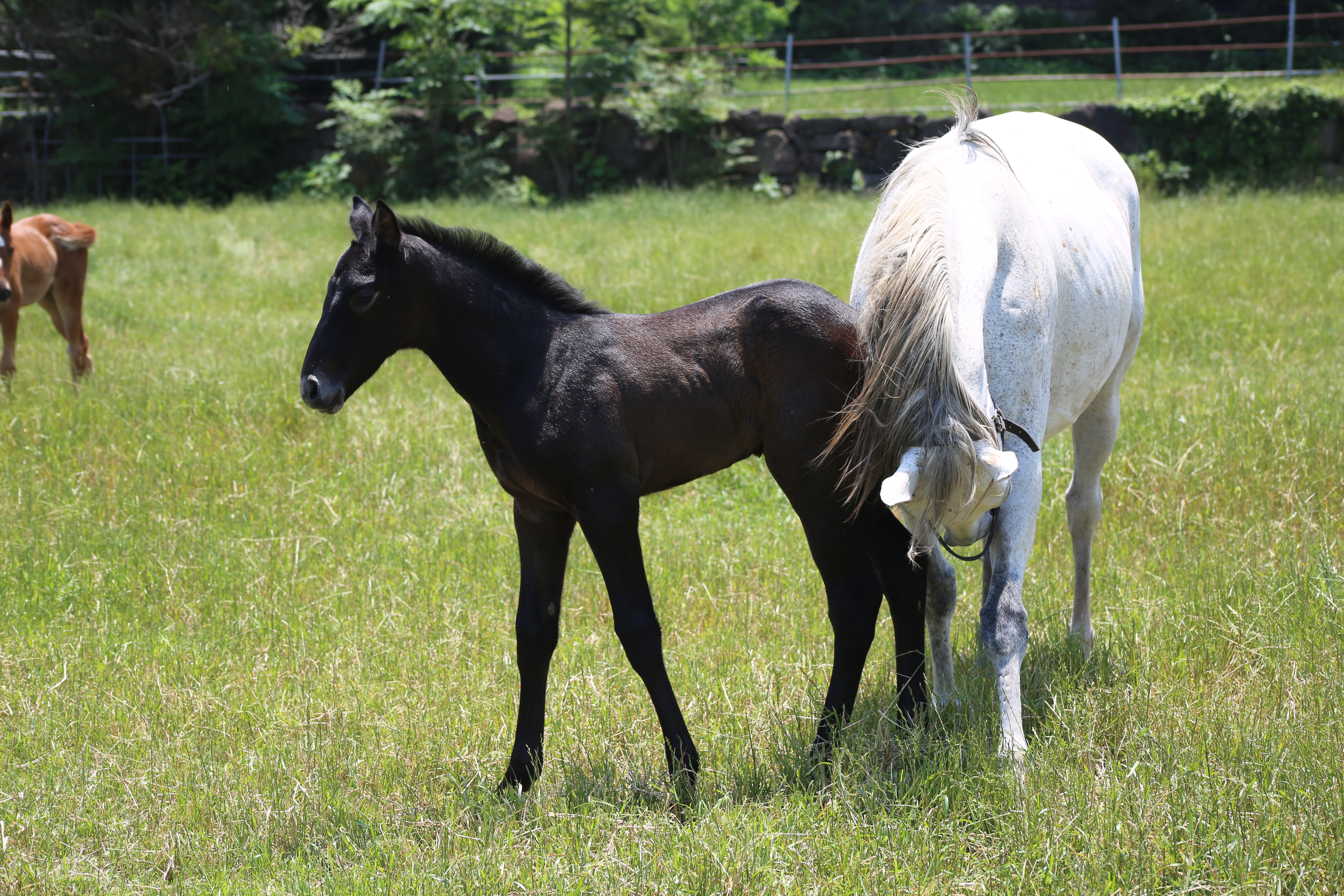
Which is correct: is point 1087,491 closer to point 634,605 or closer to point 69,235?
point 634,605

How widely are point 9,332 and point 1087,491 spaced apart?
826 cm

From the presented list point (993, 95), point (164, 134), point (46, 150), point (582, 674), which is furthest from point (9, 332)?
point (993, 95)

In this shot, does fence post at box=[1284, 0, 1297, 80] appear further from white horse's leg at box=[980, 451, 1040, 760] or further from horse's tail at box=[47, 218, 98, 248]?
white horse's leg at box=[980, 451, 1040, 760]

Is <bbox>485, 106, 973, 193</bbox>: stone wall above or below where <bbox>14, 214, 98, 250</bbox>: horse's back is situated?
above

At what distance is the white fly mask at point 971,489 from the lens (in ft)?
9.11

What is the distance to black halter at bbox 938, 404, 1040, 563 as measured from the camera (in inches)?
121

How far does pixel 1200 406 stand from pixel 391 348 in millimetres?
5973

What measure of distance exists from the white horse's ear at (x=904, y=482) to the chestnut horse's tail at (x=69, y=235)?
28.8ft

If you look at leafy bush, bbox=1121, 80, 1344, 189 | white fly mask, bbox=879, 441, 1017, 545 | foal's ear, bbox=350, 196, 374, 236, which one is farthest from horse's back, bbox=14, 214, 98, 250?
leafy bush, bbox=1121, 80, 1344, 189

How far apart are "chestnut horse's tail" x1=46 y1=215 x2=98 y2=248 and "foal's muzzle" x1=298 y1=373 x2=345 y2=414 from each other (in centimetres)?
746

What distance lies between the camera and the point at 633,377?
3.30 m

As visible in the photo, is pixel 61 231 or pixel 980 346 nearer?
pixel 980 346

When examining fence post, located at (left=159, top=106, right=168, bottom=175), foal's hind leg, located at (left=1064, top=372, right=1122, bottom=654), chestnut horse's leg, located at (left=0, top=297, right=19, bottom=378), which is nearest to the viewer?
foal's hind leg, located at (left=1064, top=372, right=1122, bottom=654)

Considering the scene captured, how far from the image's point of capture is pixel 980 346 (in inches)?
→ 118
